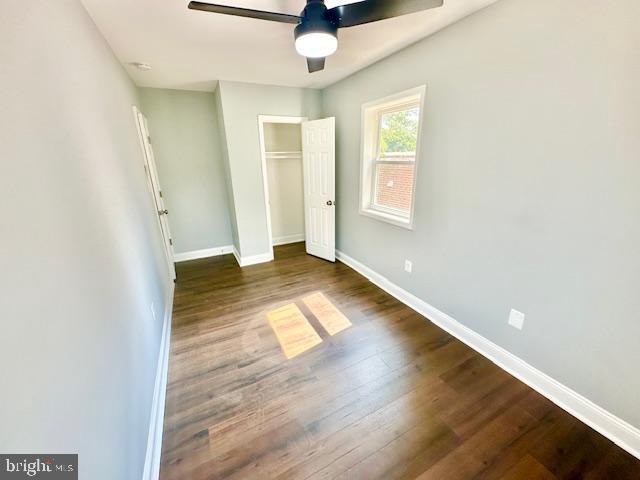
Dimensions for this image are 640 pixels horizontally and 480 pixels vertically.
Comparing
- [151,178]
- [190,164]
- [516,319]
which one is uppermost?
[190,164]

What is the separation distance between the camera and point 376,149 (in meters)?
3.14

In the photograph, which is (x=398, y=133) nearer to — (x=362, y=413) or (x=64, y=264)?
(x=362, y=413)

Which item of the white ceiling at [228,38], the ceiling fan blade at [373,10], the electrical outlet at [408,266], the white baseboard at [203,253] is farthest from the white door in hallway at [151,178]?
the electrical outlet at [408,266]

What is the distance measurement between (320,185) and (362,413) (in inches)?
113

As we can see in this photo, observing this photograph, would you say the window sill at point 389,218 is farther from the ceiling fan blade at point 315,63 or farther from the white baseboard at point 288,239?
the white baseboard at point 288,239

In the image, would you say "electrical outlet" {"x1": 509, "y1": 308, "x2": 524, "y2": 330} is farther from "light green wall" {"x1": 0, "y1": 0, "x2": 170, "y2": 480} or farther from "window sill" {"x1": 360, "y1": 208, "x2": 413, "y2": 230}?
"light green wall" {"x1": 0, "y1": 0, "x2": 170, "y2": 480}

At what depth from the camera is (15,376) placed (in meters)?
0.58

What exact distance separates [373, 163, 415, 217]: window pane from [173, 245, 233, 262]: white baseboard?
8.61ft

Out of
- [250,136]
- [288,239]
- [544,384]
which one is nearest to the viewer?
[544,384]

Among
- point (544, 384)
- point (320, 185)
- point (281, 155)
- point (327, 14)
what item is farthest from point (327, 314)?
point (281, 155)

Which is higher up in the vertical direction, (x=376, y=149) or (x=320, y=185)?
(x=376, y=149)

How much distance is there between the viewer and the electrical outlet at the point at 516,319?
1.84m

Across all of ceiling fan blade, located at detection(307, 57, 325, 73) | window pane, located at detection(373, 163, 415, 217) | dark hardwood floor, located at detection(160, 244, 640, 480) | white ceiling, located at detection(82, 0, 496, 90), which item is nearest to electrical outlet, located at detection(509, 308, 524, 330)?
dark hardwood floor, located at detection(160, 244, 640, 480)

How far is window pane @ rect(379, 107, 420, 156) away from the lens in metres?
2.63
